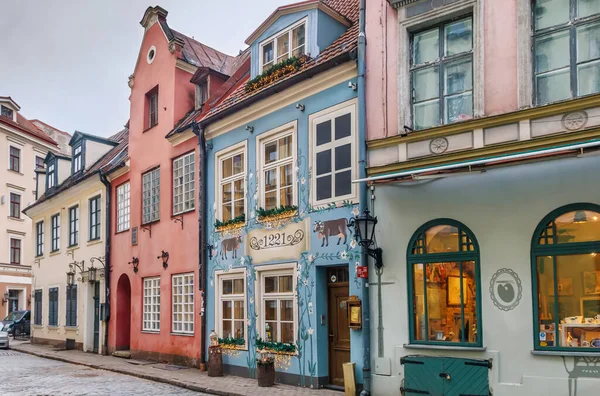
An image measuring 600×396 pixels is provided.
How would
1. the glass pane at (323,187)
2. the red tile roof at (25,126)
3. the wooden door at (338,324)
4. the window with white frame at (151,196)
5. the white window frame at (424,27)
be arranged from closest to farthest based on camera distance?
1. the white window frame at (424,27)
2. the wooden door at (338,324)
3. the glass pane at (323,187)
4. the window with white frame at (151,196)
5. the red tile roof at (25,126)

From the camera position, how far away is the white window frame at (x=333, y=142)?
40.5ft

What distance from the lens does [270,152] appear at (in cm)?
1492

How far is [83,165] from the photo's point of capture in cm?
2609

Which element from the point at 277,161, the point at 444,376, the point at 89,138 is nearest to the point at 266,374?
the point at 444,376

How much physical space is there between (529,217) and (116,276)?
16062 millimetres

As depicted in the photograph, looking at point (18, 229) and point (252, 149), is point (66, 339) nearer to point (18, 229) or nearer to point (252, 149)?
point (252, 149)

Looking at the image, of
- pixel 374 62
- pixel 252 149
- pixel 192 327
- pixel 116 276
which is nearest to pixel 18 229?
pixel 116 276

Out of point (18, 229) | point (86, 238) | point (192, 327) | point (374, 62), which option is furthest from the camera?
point (18, 229)

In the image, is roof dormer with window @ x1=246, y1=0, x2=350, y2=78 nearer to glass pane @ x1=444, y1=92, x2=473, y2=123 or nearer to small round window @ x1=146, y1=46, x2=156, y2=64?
glass pane @ x1=444, y1=92, x2=473, y2=123

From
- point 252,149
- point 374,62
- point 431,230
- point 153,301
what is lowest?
point 153,301

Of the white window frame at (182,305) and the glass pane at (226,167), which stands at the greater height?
the glass pane at (226,167)

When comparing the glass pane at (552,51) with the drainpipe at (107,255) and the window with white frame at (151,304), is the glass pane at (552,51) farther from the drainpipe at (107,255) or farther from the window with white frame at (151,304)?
the drainpipe at (107,255)

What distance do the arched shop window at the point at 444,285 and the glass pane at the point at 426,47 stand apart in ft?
9.48

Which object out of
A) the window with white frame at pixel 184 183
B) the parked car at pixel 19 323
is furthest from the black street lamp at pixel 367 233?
the parked car at pixel 19 323
